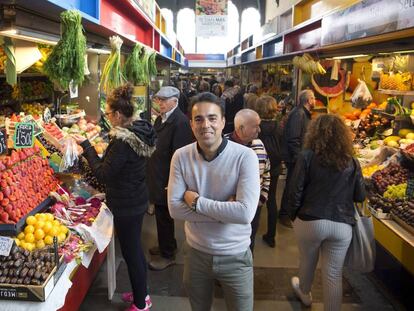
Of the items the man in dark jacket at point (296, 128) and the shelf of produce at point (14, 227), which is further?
the man in dark jacket at point (296, 128)

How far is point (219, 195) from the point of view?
88.3 inches

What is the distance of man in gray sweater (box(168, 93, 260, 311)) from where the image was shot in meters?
2.16

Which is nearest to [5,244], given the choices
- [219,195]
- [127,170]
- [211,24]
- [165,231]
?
[127,170]

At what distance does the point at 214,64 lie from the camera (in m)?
28.6

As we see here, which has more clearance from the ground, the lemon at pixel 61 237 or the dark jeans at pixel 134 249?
the lemon at pixel 61 237

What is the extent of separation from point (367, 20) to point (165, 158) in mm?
2351

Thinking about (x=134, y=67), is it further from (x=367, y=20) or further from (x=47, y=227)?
(x=47, y=227)

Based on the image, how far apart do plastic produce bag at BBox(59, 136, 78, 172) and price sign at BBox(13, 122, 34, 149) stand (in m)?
0.42

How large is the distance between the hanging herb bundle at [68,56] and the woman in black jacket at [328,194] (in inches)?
70.4

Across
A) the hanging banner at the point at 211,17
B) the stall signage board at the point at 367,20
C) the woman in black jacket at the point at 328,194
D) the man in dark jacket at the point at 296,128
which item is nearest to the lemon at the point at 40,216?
the woman in black jacket at the point at 328,194

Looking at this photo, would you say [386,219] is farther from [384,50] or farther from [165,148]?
[165,148]

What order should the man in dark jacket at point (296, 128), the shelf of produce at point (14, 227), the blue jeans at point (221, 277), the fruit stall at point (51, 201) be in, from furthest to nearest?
the man in dark jacket at point (296, 128), the shelf of produce at point (14, 227), the fruit stall at point (51, 201), the blue jeans at point (221, 277)

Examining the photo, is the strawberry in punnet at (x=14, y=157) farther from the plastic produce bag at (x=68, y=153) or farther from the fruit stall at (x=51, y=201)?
the plastic produce bag at (x=68, y=153)

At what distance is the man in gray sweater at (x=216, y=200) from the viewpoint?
7.07ft
